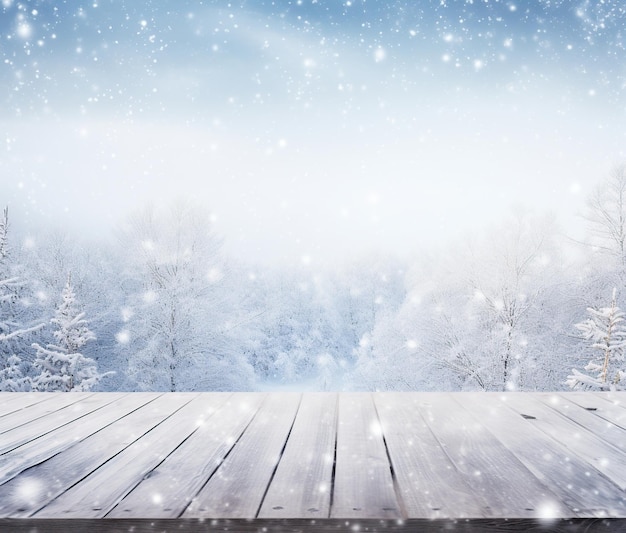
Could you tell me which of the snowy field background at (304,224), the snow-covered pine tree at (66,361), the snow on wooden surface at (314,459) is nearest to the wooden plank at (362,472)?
A: the snow on wooden surface at (314,459)

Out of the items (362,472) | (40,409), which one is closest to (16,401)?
(40,409)

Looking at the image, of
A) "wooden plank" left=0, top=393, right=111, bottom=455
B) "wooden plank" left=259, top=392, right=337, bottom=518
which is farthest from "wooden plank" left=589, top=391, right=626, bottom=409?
"wooden plank" left=0, top=393, right=111, bottom=455

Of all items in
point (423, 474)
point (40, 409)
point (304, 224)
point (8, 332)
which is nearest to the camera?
point (423, 474)

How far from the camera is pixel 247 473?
151 cm

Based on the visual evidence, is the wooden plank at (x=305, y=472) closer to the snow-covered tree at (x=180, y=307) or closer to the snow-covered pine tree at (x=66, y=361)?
the snow-covered pine tree at (x=66, y=361)

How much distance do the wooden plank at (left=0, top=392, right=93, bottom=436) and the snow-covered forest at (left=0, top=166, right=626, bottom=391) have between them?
24.5ft

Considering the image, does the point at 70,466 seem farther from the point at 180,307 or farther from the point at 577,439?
the point at 180,307

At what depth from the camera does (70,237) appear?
15578 mm

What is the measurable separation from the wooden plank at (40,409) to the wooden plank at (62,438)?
232mm

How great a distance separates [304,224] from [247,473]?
73.0 ft

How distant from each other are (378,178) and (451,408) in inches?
1270

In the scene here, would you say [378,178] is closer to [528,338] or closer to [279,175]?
[279,175]

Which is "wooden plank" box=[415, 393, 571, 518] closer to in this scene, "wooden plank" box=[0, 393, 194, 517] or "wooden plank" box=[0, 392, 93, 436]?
"wooden plank" box=[0, 393, 194, 517]

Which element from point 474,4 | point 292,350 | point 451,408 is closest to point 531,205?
point 474,4
